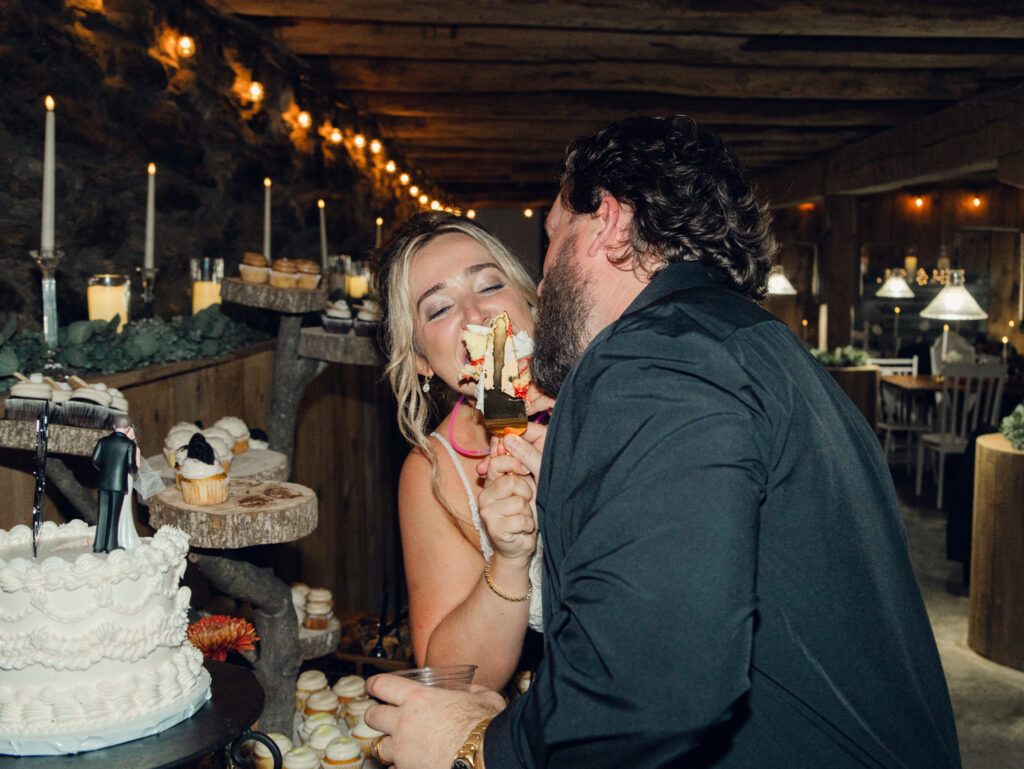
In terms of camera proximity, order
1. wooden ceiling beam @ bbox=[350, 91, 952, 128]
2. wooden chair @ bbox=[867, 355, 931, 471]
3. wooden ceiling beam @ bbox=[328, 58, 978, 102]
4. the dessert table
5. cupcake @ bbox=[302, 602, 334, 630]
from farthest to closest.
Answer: wooden chair @ bbox=[867, 355, 931, 471] → wooden ceiling beam @ bbox=[350, 91, 952, 128] → wooden ceiling beam @ bbox=[328, 58, 978, 102] → cupcake @ bbox=[302, 602, 334, 630] → the dessert table

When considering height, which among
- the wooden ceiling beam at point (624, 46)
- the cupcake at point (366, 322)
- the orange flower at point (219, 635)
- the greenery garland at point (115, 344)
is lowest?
the orange flower at point (219, 635)

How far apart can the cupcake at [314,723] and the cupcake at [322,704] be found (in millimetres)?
46

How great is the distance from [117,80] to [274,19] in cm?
157

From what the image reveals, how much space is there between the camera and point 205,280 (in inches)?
133

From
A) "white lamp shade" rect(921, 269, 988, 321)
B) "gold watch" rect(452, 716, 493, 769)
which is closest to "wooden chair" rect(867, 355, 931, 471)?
"white lamp shade" rect(921, 269, 988, 321)

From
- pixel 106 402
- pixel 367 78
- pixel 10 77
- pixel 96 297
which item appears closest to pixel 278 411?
pixel 96 297

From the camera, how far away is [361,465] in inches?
218

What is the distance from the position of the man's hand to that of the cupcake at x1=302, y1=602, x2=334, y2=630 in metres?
2.00

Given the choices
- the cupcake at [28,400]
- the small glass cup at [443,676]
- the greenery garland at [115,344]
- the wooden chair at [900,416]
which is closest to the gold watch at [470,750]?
the small glass cup at [443,676]

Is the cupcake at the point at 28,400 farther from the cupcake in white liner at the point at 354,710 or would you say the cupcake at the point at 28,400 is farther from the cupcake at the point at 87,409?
the cupcake in white liner at the point at 354,710

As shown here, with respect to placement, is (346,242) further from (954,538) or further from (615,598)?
(615,598)

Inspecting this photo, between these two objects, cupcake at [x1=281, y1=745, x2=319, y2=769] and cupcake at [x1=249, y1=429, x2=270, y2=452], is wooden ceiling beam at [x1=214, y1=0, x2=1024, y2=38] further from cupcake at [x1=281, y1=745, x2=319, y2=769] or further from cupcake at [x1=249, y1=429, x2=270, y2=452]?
cupcake at [x1=281, y1=745, x2=319, y2=769]

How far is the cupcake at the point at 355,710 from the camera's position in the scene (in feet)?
8.80

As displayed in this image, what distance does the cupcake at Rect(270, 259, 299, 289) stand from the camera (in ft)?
9.28
